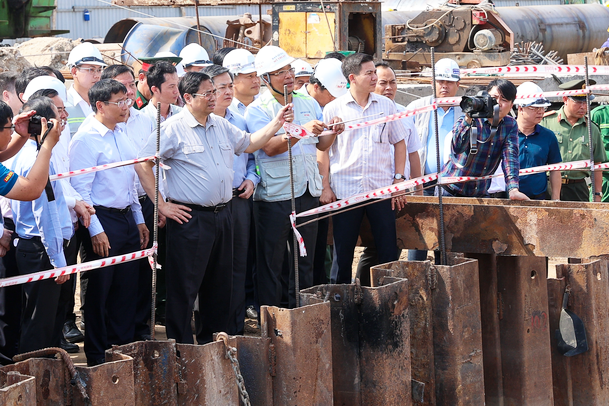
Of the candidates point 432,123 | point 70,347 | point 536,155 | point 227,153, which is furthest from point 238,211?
point 536,155

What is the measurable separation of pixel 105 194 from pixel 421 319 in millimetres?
2264

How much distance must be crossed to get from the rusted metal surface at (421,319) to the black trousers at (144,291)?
2.00 m

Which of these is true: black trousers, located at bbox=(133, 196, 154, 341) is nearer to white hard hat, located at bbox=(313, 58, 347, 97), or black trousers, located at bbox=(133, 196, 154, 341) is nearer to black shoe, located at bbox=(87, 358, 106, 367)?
black shoe, located at bbox=(87, 358, 106, 367)

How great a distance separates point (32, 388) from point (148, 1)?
11828 millimetres

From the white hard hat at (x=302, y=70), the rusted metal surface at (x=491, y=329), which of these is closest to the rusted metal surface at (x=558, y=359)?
the rusted metal surface at (x=491, y=329)

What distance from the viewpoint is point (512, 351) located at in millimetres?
5746

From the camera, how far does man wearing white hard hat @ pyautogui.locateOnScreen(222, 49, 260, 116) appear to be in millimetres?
6750

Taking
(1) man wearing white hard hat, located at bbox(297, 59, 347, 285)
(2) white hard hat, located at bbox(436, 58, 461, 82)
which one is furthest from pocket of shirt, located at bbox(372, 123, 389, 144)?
(2) white hard hat, located at bbox(436, 58, 461, 82)

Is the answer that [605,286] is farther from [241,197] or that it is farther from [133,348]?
[133,348]

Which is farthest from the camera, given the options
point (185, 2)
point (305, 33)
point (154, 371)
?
point (185, 2)

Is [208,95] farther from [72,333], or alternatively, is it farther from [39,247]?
[72,333]

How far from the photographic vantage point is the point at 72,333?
673cm

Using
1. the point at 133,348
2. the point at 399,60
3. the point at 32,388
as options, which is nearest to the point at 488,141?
the point at 133,348

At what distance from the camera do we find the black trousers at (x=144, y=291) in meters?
6.45
